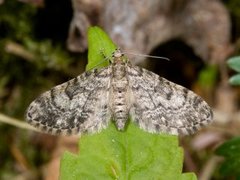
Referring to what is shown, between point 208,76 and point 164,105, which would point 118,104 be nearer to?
point 164,105

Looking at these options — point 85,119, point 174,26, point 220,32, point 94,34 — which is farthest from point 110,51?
point 220,32

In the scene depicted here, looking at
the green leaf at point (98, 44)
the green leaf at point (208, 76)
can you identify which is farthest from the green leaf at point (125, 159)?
the green leaf at point (208, 76)

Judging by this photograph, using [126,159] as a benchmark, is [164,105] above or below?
above

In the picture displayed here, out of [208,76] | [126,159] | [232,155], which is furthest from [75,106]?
[208,76]

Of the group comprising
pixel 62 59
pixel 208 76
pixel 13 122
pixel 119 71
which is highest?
pixel 62 59

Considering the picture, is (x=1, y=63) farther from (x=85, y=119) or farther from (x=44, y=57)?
(x=85, y=119)

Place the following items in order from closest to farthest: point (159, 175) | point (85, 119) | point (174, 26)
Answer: point (159, 175), point (85, 119), point (174, 26)
